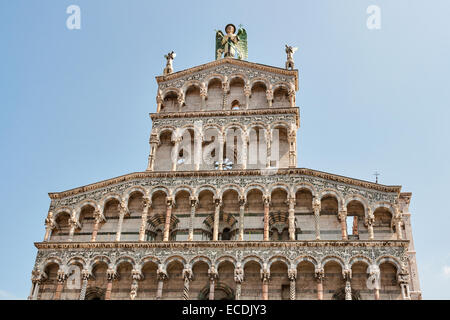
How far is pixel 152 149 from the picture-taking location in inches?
930

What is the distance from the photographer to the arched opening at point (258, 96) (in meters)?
24.6

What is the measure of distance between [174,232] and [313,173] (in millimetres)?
5564

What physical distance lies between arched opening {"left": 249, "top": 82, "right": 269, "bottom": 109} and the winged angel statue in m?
3.09

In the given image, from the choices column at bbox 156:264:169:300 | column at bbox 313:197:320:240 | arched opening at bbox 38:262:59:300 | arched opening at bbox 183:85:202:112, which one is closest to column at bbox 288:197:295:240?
column at bbox 313:197:320:240

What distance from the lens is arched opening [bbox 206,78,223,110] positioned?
81.9ft

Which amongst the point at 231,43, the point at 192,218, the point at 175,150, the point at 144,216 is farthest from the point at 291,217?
the point at 231,43

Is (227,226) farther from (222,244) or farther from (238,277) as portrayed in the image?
(238,277)

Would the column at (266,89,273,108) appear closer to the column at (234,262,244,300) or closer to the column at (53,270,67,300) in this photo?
the column at (234,262,244,300)

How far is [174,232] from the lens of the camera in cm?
2159

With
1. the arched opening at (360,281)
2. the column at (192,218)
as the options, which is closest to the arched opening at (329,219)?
the arched opening at (360,281)

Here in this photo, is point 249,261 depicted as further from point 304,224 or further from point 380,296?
point 380,296

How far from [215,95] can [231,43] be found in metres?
3.99
